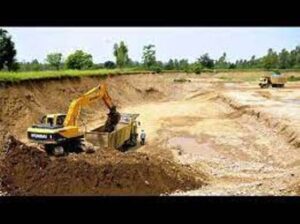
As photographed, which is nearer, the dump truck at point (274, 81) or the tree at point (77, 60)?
the tree at point (77, 60)

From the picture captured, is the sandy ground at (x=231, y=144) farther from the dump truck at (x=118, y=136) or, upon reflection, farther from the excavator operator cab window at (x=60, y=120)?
the excavator operator cab window at (x=60, y=120)

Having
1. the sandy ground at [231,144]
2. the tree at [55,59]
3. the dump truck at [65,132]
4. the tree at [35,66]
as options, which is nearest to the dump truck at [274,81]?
the sandy ground at [231,144]

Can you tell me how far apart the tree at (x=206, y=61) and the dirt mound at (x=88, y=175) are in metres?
46.5

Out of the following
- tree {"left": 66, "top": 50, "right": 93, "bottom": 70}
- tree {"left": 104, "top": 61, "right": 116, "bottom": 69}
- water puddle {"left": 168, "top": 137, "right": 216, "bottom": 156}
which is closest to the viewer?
water puddle {"left": 168, "top": 137, "right": 216, "bottom": 156}

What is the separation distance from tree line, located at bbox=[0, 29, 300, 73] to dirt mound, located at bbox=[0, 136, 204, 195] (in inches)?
Answer: 498

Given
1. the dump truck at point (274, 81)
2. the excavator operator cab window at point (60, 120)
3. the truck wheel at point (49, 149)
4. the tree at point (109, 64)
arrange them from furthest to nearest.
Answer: the tree at point (109, 64) < the dump truck at point (274, 81) < the excavator operator cab window at point (60, 120) < the truck wheel at point (49, 149)

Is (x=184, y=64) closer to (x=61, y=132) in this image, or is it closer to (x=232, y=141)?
(x=232, y=141)

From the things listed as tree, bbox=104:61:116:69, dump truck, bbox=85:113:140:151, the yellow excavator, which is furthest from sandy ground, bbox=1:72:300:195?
tree, bbox=104:61:116:69

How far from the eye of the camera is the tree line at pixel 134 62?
76.7 feet

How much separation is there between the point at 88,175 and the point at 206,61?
49.0 meters

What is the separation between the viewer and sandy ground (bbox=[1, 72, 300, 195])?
942 centimetres
